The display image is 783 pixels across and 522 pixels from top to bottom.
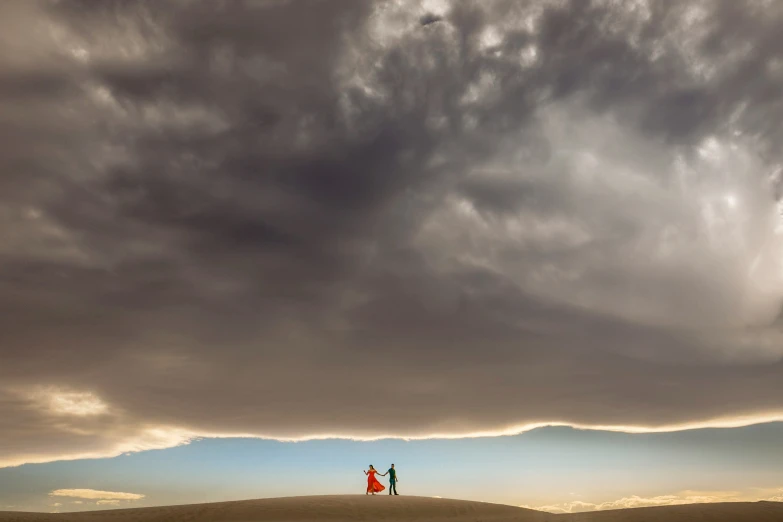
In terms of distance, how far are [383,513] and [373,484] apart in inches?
151

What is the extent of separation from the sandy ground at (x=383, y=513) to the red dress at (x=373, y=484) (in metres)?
0.44

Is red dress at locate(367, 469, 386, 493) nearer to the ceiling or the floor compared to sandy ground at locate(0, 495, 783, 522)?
nearer to the ceiling

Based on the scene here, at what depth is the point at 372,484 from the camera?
111 feet

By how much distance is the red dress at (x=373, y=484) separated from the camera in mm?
33688

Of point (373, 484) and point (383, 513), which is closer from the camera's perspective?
point (383, 513)

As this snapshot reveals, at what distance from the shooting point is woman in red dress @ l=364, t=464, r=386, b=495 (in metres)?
33.7

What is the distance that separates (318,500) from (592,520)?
1418cm

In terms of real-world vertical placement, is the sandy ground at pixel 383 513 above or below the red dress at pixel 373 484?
below

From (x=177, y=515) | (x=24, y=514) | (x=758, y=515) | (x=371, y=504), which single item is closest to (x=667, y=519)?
(x=758, y=515)

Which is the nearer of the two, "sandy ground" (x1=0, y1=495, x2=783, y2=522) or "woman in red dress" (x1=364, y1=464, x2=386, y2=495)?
"sandy ground" (x1=0, y1=495, x2=783, y2=522)

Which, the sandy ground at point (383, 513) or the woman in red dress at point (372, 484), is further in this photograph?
the woman in red dress at point (372, 484)

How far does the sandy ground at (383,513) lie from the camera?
89.6 feet

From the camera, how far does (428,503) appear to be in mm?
32656

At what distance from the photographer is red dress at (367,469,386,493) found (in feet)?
111
